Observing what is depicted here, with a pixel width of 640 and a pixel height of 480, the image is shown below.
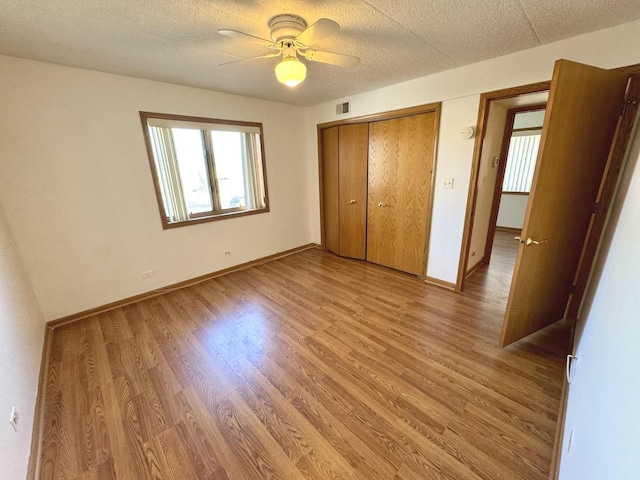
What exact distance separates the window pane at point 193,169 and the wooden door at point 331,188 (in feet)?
5.76

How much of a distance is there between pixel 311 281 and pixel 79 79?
2966 mm

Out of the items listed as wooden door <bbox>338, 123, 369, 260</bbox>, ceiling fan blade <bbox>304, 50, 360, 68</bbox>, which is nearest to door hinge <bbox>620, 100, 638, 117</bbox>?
ceiling fan blade <bbox>304, 50, 360, 68</bbox>

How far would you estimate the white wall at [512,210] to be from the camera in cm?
508

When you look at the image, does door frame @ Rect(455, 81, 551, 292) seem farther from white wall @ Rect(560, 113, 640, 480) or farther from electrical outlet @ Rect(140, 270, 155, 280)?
electrical outlet @ Rect(140, 270, 155, 280)

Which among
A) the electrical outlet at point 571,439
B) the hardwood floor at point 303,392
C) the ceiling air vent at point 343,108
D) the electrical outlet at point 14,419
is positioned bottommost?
the hardwood floor at point 303,392

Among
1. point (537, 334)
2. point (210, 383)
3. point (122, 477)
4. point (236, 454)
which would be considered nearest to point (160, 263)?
point (210, 383)

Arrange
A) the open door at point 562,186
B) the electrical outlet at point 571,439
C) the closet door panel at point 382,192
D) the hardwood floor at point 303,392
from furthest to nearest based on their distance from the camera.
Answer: the closet door panel at point 382,192 → the open door at point 562,186 → the hardwood floor at point 303,392 → the electrical outlet at point 571,439

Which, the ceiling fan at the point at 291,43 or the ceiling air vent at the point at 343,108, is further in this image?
the ceiling air vent at the point at 343,108

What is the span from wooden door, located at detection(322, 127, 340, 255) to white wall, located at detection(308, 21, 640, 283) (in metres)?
0.44

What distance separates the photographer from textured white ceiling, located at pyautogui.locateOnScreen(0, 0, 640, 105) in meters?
1.42

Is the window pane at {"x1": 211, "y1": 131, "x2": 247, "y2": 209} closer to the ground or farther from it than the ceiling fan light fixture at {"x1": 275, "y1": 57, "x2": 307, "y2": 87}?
closer to the ground

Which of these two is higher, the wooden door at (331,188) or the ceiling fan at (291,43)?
the ceiling fan at (291,43)

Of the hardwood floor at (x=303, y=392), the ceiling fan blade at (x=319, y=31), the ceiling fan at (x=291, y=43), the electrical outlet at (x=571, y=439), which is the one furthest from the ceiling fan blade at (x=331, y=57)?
the electrical outlet at (x=571, y=439)

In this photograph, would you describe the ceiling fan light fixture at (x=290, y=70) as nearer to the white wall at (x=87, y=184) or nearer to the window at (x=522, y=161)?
the white wall at (x=87, y=184)
